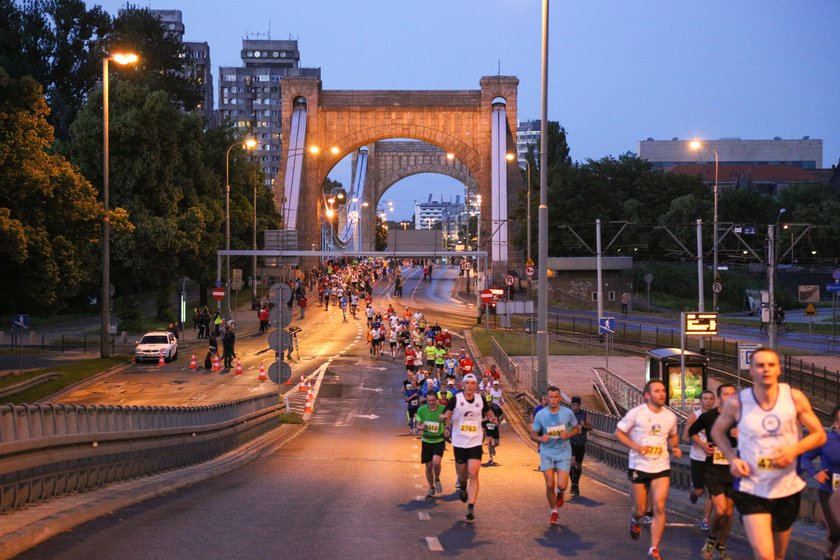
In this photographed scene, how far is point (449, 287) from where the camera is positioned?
12206 centimetres

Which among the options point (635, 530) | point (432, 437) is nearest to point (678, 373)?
point (432, 437)

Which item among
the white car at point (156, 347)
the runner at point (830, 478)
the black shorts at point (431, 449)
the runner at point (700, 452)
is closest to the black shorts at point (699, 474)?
the runner at point (700, 452)

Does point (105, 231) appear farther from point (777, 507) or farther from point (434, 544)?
point (777, 507)

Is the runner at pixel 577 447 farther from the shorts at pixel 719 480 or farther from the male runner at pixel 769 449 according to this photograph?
the male runner at pixel 769 449

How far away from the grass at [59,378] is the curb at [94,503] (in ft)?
46.2

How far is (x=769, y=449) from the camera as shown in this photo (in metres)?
7.54

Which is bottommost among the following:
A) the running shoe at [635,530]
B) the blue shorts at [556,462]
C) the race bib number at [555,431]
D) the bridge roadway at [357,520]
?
the bridge roadway at [357,520]

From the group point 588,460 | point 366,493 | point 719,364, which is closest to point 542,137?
point 588,460

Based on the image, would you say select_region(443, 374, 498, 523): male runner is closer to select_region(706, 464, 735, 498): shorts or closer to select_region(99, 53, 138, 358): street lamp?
select_region(706, 464, 735, 498): shorts

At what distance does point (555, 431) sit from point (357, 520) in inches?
111

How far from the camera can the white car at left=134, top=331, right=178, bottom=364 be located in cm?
4566

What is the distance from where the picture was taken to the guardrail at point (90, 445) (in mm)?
12156

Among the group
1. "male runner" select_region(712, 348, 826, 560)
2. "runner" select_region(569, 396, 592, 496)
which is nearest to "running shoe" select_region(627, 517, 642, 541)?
"male runner" select_region(712, 348, 826, 560)

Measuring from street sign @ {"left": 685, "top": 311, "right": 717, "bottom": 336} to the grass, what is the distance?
19795 millimetres
